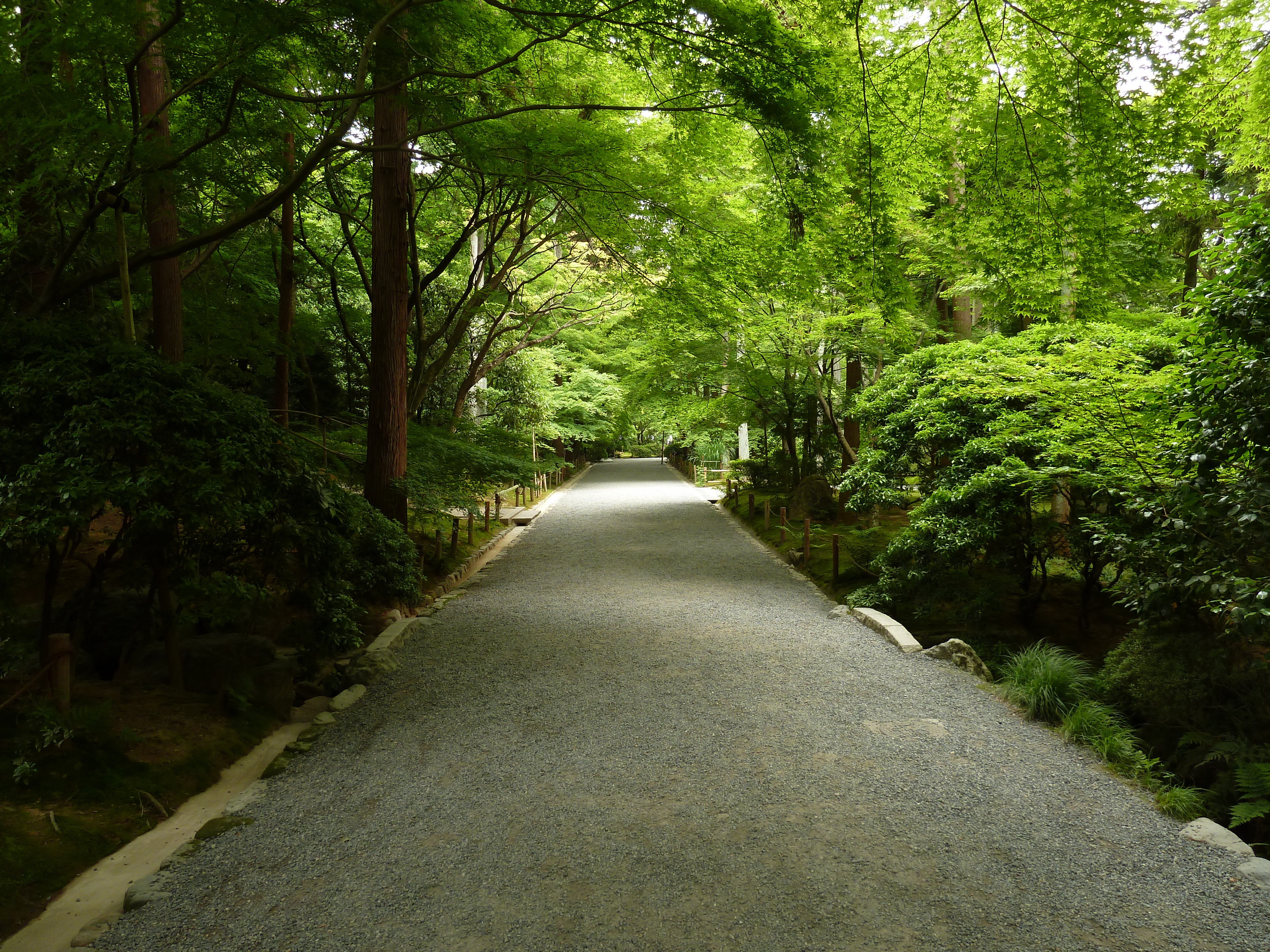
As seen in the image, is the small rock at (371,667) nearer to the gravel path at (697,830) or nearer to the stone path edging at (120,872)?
the gravel path at (697,830)

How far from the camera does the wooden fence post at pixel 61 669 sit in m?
4.10

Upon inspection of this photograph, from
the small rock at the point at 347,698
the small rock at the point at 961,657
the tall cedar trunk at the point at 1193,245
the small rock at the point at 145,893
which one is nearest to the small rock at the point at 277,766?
the small rock at the point at 347,698

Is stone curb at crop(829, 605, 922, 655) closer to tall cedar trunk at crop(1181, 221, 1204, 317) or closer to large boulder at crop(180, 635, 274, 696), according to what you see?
large boulder at crop(180, 635, 274, 696)

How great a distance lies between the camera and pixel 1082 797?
12.8ft

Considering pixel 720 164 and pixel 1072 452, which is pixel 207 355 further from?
pixel 1072 452

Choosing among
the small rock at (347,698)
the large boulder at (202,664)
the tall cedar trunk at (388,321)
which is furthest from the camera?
the tall cedar trunk at (388,321)

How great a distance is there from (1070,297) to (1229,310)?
5.91 metres

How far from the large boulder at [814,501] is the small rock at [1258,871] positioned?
1139 centimetres

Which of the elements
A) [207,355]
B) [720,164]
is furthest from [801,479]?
[207,355]

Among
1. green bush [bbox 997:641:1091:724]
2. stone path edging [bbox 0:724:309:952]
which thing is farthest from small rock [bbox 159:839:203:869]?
green bush [bbox 997:641:1091:724]

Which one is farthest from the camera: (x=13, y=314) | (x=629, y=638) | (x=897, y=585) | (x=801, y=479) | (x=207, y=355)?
(x=801, y=479)

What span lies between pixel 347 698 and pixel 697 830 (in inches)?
133

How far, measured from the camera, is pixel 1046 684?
17.1ft

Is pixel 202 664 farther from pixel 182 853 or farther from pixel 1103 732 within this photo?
pixel 1103 732
